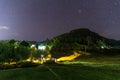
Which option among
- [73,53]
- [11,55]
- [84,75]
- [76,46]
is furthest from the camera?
[76,46]

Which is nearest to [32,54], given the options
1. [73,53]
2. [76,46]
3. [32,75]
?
[73,53]

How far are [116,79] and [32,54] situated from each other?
40.9m

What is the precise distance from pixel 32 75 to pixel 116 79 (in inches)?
465

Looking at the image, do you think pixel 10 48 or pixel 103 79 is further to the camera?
pixel 10 48

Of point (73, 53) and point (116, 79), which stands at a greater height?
point (73, 53)

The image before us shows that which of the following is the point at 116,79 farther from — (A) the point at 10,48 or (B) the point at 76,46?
(B) the point at 76,46

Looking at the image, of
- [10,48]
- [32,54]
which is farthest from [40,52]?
[10,48]

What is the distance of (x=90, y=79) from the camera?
30.7 m

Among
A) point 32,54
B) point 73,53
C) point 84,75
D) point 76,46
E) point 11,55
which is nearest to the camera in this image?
point 84,75

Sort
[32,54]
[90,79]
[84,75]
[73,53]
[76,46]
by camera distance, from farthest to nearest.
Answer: [76,46]
[73,53]
[32,54]
[84,75]
[90,79]

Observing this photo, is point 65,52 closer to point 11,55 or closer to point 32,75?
point 11,55

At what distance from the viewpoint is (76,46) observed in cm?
11850

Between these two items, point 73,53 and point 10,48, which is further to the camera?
point 73,53

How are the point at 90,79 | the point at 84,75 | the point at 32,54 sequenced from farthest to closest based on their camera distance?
the point at 32,54, the point at 84,75, the point at 90,79
